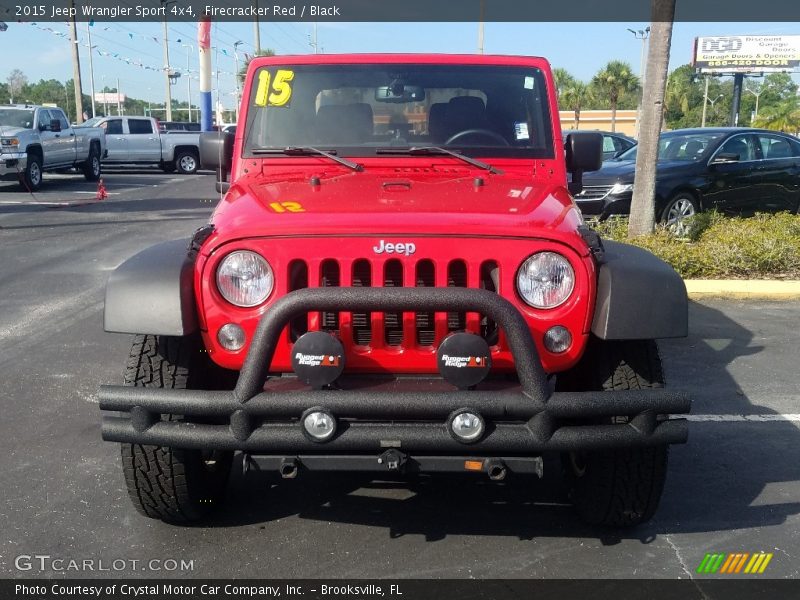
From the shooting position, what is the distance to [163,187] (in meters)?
21.8

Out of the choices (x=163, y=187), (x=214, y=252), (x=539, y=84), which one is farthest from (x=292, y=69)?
(x=163, y=187)

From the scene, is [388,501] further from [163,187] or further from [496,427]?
[163,187]

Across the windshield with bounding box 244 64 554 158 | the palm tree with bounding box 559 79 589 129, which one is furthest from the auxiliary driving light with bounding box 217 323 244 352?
the palm tree with bounding box 559 79 589 129

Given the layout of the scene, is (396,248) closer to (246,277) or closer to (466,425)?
(246,277)

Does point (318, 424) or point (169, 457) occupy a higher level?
point (318, 424)

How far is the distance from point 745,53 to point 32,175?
162ft

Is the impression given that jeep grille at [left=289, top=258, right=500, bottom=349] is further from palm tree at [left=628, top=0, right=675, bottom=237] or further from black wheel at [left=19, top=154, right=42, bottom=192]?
black wheel at [left=19, top=154, right=42, bottom=192]

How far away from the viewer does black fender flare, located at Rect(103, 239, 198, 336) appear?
3.02m

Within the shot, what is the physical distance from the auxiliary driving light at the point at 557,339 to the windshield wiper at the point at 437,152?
129 centimetres

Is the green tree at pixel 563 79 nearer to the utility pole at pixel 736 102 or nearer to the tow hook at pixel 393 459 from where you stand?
the utility pole at pixel 736 102

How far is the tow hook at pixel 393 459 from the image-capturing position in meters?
2.91

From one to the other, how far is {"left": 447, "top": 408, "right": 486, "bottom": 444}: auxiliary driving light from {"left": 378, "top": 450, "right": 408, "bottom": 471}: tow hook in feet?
0.67

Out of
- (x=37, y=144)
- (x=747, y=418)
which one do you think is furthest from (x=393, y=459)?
(x=37, y=144)

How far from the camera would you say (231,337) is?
3158 millimetres
